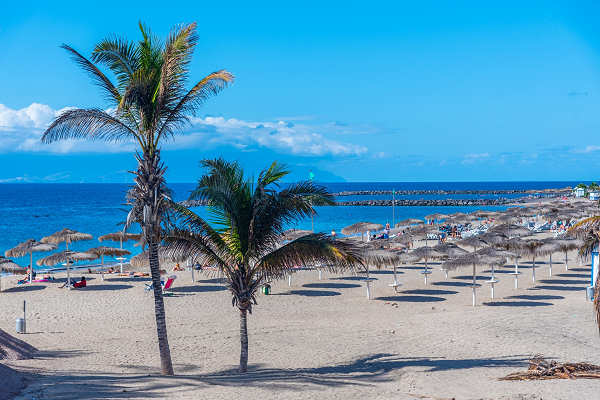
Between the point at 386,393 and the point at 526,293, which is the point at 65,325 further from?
the point at 526,293

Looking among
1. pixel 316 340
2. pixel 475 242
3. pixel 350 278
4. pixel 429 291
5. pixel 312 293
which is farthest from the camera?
pixel 350 278

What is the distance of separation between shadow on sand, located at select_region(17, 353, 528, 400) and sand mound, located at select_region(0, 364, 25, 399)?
0.26m

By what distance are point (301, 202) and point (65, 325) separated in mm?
8879

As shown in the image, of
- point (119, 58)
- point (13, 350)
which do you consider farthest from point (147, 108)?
point (13, 350)

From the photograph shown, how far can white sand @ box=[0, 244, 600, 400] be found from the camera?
828 cm

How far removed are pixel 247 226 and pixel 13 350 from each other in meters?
5.23

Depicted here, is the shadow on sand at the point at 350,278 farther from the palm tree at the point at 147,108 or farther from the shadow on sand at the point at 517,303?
the palm tree at the point at 147,108

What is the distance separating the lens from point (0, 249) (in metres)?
44.9

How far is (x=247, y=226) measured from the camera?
9.27 metres

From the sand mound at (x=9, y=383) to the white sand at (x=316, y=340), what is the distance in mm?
214

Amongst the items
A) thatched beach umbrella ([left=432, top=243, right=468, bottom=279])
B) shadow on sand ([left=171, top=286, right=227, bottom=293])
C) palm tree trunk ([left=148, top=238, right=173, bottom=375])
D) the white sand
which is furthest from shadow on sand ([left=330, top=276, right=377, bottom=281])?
palm tree trunk ([left=148, top=238, right=173, bottom=375])

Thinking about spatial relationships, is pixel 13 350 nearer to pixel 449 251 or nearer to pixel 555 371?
pixel 555 371

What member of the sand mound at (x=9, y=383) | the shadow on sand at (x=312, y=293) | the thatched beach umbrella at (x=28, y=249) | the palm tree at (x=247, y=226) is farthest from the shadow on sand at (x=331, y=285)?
the sand mound at (x=9, y=383)

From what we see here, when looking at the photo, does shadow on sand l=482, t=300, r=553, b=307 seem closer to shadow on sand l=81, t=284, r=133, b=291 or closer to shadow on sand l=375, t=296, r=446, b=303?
shadow on sand l=375, t=296, r=446, b=303
